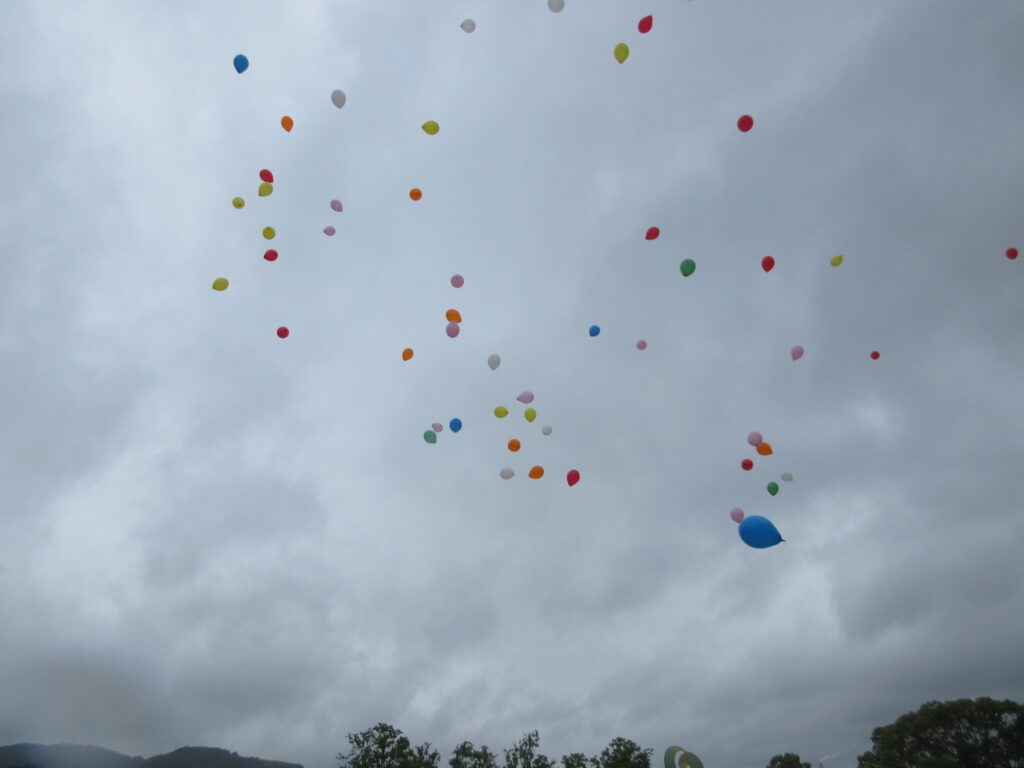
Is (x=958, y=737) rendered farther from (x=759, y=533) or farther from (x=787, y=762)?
(x=759, y=533)

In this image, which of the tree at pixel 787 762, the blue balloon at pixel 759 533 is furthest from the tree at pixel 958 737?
the blue balloon at pixel 759 533

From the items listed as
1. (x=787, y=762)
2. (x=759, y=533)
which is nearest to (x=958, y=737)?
(x=787, y=762)

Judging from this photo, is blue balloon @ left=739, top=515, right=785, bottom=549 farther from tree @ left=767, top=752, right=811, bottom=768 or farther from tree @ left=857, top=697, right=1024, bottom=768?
tree @ left=767, top=752, right=811, bottom=768

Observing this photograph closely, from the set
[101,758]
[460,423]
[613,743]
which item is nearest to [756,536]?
[460,423]

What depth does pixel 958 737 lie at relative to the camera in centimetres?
3058

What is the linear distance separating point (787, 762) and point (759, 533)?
3788 centimetres

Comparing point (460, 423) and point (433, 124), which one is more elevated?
point (433, 124)

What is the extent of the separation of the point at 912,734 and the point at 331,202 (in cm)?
3428

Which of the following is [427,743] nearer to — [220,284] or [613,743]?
[613,743]

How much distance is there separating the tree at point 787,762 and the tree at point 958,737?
28.0 feet

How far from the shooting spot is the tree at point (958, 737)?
29.8 meters

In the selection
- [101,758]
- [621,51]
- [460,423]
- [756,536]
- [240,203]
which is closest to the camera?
[621,51]

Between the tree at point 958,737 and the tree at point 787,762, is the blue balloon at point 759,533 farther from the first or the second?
the tree at point 787,762

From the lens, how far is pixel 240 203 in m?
11.1
